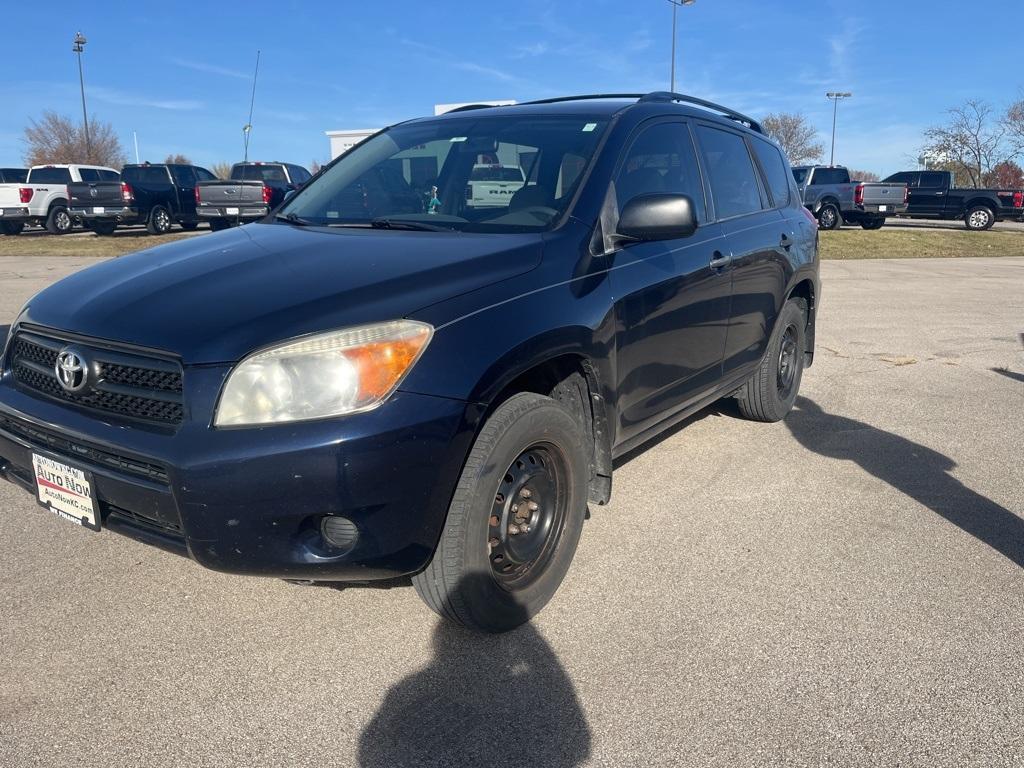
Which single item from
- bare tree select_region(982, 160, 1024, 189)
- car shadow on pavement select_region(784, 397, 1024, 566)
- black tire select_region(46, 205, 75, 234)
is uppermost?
bare tree select_region(982, 160, 1024, 189)

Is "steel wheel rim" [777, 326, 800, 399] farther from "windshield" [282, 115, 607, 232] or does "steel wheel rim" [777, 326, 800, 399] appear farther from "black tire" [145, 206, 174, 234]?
"black tire" [145, 206, 174, 234]

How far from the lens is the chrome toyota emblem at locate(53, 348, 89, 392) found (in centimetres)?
264

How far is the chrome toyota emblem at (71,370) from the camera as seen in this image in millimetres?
2637

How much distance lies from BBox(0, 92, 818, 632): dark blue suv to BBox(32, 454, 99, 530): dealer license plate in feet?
0.03

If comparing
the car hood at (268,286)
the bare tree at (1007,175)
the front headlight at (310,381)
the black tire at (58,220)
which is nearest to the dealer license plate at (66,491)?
the car hood at (268,286)

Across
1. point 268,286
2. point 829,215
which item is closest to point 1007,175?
point 829,215

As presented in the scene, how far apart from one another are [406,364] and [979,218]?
30431mm

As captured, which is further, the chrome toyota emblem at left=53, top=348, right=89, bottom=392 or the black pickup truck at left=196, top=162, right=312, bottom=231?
the black pickup truck at left=196, top=162, right=312, bottom=231

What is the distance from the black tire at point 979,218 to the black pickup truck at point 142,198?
2441 centimetres

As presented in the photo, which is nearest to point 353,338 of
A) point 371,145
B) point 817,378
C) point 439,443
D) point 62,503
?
point 439,443

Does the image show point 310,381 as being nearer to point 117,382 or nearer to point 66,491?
point 117,382

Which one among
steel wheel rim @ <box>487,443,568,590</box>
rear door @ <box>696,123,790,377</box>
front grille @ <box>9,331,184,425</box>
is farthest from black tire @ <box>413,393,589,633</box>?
rear door @ <box>696,123,790,377</box>

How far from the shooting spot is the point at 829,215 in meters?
25.8

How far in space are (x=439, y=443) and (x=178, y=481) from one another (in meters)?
0.75
